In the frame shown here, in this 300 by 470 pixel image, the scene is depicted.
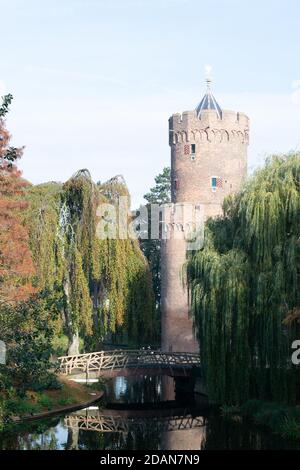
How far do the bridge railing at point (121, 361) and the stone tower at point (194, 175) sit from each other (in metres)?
3.76

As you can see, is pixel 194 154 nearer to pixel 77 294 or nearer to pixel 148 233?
pixel 148 233

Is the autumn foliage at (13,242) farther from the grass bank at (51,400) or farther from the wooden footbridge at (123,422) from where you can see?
the wooden footbridge at (123,422)

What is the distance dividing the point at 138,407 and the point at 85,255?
5445 mm

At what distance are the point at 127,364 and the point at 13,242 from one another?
6592 millimetres

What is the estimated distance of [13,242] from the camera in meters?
20.6

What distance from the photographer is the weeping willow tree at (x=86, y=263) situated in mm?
23125

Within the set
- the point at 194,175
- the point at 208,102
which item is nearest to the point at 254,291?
the point at 194,175

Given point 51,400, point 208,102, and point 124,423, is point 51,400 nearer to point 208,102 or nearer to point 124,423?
point 124,423

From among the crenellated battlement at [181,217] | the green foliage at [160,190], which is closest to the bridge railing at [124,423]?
the crenellated battlement at [181,217]

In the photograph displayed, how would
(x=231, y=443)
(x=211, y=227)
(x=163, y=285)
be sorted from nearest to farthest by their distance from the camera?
(x=231, y=443)
(x=211, y=227)
(x=163, y=285)

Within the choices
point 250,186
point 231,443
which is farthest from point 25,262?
point 231,443

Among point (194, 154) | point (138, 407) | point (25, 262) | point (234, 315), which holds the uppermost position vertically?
point (194, 154)

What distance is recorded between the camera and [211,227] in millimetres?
20812

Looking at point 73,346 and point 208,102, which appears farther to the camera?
point 208,102
